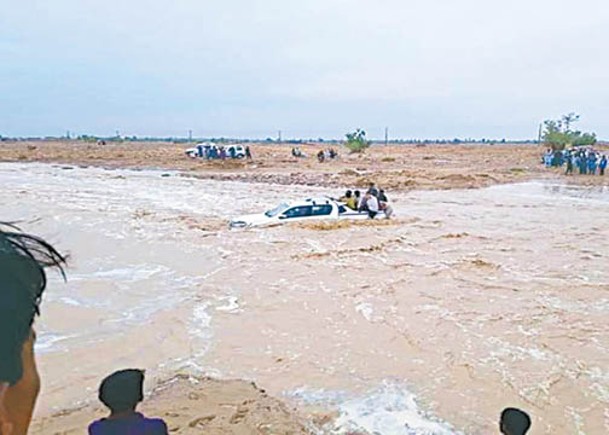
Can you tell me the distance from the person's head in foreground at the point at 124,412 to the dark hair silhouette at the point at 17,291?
2.06 metres

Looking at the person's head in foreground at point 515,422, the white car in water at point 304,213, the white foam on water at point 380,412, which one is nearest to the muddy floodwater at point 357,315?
the white foam on water at point 380,412

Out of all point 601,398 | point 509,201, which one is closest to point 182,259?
point 601,398

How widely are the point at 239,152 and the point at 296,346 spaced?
56.8 metres

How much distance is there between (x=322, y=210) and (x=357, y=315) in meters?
9.27

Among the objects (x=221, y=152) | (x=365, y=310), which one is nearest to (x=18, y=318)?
(x=365, y=310)

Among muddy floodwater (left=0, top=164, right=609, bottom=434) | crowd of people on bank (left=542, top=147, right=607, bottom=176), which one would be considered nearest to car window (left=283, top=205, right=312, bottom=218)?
muddy floodwater (left=0, top=164, right=609, bottom=434)

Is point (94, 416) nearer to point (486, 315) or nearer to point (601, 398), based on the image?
point (601, 398)

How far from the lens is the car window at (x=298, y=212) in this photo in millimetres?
20031

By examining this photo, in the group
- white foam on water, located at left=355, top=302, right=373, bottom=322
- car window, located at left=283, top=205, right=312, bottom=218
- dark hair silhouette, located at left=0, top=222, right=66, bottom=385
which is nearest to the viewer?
dark hair silhouette, located at left=0, top=222, right=66, bottom=385

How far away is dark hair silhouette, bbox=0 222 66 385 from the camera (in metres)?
0.96

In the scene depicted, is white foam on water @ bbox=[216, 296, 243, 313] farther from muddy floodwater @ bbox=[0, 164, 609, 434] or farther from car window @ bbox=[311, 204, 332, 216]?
car window @ bbox=[311, 204, 332, 216]

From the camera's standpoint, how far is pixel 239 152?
65.0m

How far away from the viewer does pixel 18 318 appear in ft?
3.24

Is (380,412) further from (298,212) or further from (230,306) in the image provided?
(298,212)
